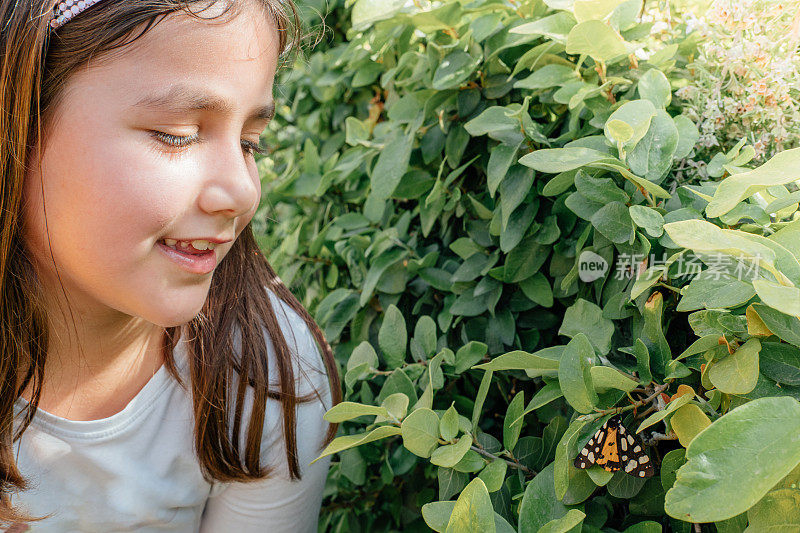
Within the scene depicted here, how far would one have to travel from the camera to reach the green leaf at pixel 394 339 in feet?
3.30

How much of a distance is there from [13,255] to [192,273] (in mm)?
256

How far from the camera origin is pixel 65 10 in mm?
862

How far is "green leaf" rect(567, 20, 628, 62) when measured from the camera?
83 centimetres

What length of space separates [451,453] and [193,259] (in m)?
0.41

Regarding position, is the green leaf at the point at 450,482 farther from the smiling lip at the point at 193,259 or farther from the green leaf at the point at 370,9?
the green leaf at the point at 370,9

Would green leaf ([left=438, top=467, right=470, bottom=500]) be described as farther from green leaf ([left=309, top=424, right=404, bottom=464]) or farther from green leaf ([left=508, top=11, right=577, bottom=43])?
green leaf ([left=508, top=11, right=577, bottom=43])

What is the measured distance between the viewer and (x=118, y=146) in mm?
829

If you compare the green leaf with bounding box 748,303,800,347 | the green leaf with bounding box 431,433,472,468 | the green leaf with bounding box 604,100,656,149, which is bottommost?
the green leaf with bounding box 431,433,472,468

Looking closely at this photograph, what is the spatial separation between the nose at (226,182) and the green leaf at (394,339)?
0.27 metres

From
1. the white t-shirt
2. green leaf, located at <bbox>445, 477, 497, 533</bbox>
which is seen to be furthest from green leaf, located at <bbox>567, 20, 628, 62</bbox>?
the white t-shirt

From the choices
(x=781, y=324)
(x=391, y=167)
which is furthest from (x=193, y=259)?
(x=781, y=324)

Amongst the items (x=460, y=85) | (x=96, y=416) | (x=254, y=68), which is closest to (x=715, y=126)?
(x=460, y=85)

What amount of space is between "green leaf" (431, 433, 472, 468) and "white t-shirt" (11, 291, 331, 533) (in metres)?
0.44

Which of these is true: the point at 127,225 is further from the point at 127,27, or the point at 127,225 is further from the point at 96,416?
the point at 96,416
